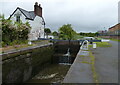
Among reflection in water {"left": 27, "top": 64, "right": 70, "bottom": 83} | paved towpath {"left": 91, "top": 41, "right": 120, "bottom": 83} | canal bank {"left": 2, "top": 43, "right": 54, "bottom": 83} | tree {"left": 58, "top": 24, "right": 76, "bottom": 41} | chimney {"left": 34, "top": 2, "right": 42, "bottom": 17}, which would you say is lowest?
reflection in water {"left": 27, "top": 64, "right": 70, "bottom": 83}

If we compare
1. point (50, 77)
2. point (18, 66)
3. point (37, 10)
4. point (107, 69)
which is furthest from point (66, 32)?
point (107, 69)

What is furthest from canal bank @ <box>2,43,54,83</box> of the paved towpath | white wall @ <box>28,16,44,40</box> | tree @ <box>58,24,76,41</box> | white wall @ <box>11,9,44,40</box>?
tree @ <box>58,24,76,41</box>

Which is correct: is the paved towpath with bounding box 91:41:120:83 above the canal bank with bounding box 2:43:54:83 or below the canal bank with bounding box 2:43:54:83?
above

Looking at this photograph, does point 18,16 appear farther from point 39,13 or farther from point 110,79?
point 110,79

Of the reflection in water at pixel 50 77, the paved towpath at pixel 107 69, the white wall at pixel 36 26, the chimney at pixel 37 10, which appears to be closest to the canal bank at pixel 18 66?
the reflection in water at pixel 50 77

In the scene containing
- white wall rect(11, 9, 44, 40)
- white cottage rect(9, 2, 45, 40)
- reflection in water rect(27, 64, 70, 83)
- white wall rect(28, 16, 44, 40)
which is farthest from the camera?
white wall rect(28, 16, 44, 40)

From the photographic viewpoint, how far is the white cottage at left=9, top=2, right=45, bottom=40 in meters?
22.1

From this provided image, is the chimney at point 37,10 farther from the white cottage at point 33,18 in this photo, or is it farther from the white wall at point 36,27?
the white wall at point 36,27

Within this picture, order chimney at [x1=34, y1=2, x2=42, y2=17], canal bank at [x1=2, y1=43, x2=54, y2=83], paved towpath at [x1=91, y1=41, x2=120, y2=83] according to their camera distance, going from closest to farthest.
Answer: paved towpath at [x1=91, y1=41, x2=120, y2=83] < canal bank at [x1=2, y1=43, x2=54, y2=83] < chimney at [x1=34, y1=2, x2=42, y2=17]

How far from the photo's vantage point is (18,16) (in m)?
22.5

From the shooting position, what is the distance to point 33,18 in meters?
23.7

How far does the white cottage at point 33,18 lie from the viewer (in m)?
22.1

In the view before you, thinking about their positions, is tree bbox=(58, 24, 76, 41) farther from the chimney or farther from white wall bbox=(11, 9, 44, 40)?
the chimney

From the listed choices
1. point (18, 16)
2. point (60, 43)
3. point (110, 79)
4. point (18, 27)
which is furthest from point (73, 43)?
point (110, 79)
